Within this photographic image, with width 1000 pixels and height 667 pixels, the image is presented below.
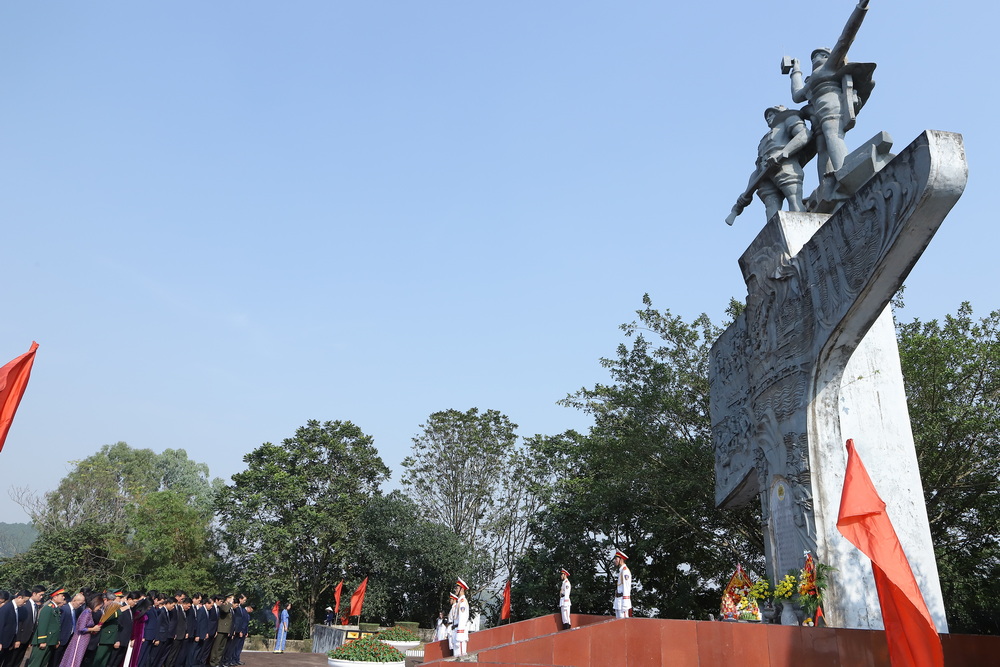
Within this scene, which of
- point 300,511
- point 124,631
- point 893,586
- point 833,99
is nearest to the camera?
point 893,586

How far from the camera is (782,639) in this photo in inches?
283

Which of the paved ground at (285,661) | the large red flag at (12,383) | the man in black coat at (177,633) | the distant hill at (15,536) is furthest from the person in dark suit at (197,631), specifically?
the distant hill at (15,536)

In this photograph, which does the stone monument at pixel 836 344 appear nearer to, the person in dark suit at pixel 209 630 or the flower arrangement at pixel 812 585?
the flower arrangement at pixel 812 585

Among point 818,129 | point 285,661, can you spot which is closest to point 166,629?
point 285,661

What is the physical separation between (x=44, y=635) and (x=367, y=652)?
5.19 m

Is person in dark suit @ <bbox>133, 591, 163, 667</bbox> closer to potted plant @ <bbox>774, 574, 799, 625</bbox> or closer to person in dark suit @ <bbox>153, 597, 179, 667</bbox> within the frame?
person in dark suit @ <bbox>153, 597, 179, 667</bbox>

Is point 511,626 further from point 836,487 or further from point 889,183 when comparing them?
point 889,183

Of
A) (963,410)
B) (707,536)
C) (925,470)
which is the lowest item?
(707,536)

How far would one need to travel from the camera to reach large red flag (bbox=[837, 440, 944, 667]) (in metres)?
5.21

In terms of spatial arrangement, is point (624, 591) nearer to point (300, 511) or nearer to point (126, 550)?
point (300, 511)

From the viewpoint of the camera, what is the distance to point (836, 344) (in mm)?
9398

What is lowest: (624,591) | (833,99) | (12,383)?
(624,591)

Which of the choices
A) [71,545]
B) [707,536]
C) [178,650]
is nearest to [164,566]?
[71,545]

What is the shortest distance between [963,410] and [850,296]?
8076 millimetres
